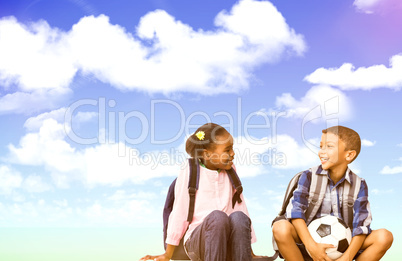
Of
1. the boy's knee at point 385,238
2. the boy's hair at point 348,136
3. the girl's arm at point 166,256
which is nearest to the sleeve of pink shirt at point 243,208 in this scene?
the girl's arm at point 166,256

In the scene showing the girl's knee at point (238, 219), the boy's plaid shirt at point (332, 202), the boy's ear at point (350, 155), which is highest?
the boy's ear at point (350, 155)

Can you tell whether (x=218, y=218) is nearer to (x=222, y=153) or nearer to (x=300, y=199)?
(x=222, y=153)

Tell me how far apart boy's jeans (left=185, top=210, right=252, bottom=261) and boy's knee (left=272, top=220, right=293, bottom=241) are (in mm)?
423

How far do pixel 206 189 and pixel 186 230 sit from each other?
0.50 meters

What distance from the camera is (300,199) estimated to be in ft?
17.4

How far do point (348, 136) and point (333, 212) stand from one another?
0.86 metres

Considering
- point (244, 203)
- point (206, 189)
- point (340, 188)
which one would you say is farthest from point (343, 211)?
point (206, 189)

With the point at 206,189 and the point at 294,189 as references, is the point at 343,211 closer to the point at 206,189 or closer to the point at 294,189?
the point at 294,189

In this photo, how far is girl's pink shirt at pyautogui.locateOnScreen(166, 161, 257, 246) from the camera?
5.30 metres

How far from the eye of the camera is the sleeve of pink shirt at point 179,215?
17.4 ft

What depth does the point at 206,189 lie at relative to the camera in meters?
5.38

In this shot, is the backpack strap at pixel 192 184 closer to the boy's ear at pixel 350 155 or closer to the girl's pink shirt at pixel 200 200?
the girl's pink shirt at pixel 200 200

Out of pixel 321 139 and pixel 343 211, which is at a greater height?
pixel 321 139

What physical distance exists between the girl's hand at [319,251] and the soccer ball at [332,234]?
0.15 feet
